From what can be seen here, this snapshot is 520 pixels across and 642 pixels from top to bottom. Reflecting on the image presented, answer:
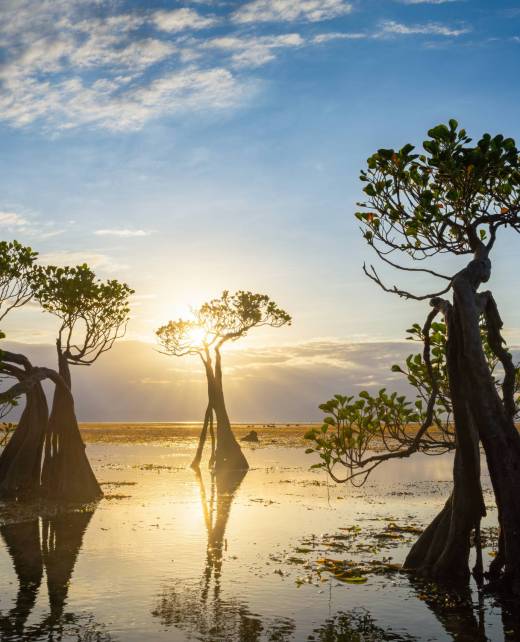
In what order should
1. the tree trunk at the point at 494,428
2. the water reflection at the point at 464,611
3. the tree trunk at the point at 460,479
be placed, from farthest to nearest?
1. the tree trunk at the point at 460,479
2. the tree trunk at the point at 494,428
3. the water reflection at the point at 464,611

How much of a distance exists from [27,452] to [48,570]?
13529 mm

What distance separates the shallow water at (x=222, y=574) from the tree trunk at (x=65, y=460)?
1677mm

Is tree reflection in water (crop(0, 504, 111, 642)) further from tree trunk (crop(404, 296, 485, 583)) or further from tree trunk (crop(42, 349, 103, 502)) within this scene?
tree trunk (crop(404, 296, 485, 583))

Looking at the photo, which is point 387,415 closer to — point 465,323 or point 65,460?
point 465,323

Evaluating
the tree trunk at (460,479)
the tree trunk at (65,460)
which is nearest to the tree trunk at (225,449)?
→ the tree trunk at (65,460)

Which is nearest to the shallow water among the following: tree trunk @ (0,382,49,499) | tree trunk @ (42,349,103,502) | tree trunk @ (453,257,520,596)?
tree trunk @ (453,257,520,596)

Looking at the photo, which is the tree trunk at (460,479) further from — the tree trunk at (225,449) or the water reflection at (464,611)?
the tree trunk at (225,449)

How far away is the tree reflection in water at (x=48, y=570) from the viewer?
43.2ft

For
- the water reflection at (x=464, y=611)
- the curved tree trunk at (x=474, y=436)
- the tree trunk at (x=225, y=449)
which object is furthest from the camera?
the tree trunk at (x=225, y=449)

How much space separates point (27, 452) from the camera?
3098 centimetres

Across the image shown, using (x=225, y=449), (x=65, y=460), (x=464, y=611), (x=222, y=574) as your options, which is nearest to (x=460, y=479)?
(x=464, y=611)

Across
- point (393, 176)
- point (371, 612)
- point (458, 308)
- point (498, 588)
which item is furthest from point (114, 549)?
point (393, 176)

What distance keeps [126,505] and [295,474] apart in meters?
18.4

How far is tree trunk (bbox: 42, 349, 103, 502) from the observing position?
103ft
